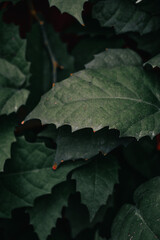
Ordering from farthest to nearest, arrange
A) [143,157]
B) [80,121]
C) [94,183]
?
[143,157]
[94,183]
[80,121]

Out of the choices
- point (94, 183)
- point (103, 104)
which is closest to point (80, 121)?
point (103, 104)

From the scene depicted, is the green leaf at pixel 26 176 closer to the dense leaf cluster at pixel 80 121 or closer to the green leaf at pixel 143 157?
the dense leaf cluster at pixel 80 121

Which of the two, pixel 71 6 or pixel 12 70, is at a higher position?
pixel 71 6

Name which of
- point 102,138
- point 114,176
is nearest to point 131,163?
point 114,176

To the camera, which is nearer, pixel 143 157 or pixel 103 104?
pixel 103 104

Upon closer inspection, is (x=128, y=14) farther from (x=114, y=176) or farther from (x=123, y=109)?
(x=114, y=176)

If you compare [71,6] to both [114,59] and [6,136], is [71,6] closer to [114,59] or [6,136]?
[114,59]

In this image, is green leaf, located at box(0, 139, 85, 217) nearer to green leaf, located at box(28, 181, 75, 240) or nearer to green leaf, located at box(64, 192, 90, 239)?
green leaf, located at box(28, 181, 75, 240)
